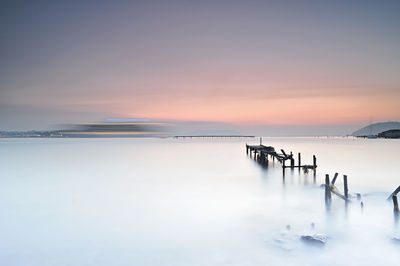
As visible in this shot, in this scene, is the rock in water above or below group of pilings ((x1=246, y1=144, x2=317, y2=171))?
below

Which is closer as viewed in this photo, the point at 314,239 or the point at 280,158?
the point at 314,239

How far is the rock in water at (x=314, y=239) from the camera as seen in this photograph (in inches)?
315

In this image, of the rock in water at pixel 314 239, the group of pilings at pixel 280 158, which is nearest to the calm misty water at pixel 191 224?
the rock in water at pixel 314 239

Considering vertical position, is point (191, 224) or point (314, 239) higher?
point (314, 239)

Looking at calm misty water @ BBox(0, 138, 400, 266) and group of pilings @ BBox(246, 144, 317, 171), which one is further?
group of pilings @ BBox(246, 144, 317, 171)

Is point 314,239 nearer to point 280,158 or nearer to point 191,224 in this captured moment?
point 191,224

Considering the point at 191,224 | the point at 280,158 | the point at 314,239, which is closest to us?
the point at 314,239

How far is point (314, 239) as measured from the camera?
8125mm

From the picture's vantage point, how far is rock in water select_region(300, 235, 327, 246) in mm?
7992

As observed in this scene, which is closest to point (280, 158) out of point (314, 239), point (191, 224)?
point (191, 224)

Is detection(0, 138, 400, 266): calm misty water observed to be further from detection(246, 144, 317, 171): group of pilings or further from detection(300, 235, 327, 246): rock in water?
detection(246, 144, 317, 171): group of pilings

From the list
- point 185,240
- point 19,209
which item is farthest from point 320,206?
point 19,209

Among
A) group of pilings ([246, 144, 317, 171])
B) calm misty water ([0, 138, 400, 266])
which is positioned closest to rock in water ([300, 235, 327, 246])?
calm misty water ([0, 138, 400, 266])

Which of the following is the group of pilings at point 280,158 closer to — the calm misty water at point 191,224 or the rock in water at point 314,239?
the calm misty water at point 191,224
